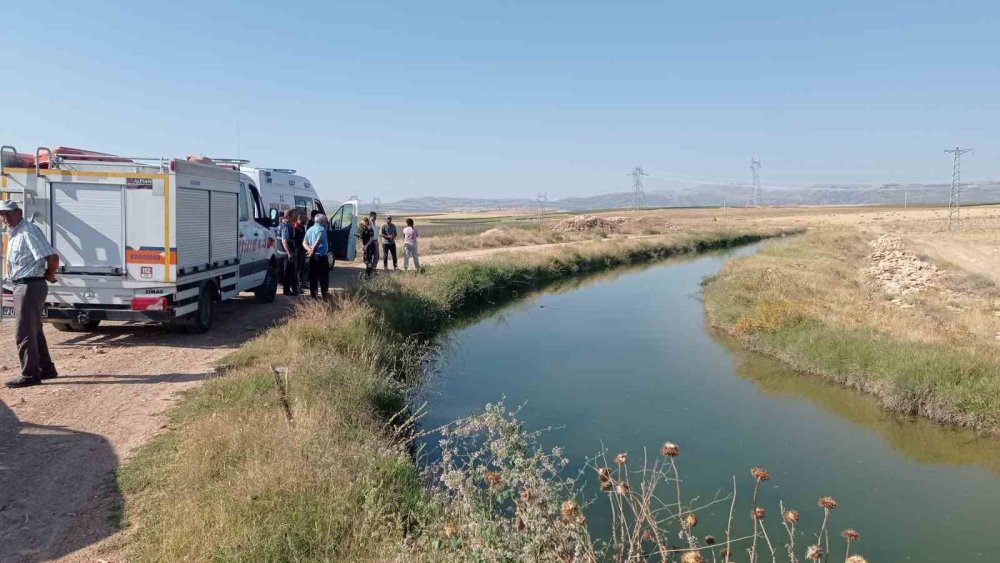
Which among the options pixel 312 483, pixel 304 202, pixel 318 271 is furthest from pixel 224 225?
pixel 304 202

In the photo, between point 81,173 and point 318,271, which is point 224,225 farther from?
point 81,173

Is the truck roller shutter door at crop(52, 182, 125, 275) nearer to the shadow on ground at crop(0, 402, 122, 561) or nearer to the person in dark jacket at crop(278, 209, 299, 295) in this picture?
the shadow on ground at crop(0, 402, 122, 561)

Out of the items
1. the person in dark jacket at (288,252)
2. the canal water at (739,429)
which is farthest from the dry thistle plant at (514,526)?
the person in dark jacket at (288,252)

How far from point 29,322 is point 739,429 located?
9.23 meters

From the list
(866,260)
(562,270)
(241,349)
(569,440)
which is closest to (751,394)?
(569,440)

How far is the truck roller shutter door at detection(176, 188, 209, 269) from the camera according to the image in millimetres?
10281

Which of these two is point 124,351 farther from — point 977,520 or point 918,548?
point 977,520

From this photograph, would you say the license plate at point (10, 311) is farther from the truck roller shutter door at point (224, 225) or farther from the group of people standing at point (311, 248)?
the group of people standing at point (311, 248)

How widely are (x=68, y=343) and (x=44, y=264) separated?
112 inches

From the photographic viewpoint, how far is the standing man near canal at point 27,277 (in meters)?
7.82

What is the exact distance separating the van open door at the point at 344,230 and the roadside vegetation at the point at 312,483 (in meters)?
11.2

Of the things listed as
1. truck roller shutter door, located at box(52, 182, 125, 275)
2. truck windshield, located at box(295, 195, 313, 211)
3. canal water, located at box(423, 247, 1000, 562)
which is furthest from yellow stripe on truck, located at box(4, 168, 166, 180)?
truck windshield, located at box(295, 195, 313, 211)

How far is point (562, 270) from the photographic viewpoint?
3034 cm

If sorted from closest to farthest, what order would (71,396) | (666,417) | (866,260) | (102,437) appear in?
1. (102,437)
2. (71,396)
3. (666,417)
4. (866,260)
